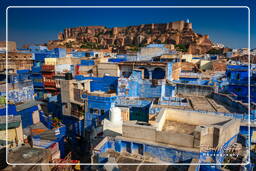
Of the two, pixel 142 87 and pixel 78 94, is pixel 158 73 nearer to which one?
pixel 142 87

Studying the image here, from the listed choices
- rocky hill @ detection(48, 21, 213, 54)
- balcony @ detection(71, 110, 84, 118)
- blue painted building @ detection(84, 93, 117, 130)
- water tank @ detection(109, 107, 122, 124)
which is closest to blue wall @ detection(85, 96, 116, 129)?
blue painted building @ detection(84, 93, 117, 130)

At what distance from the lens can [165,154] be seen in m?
5.04

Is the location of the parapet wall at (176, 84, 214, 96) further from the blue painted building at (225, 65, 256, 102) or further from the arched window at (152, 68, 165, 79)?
the blue painted building at (225, 65, 256, 102)

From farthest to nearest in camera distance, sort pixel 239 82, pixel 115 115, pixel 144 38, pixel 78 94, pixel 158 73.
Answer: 1. pixel 144 38
2. pixel 239 82
3. pixel 158 73
4. pixel 78 94
5. pixel 115 115

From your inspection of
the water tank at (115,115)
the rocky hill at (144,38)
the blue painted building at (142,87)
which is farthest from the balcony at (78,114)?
the rocky hill at (144,38)

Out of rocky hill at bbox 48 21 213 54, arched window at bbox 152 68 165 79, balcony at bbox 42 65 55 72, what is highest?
rocky hill at bbox 48 21 213 54

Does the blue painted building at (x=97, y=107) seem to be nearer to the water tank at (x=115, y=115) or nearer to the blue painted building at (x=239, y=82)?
the water tank at (x=115, y=115)


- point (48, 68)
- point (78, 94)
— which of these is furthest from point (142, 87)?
point (48, 68)

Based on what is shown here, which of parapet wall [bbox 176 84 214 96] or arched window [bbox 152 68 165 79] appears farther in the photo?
arched window [bbox 152 68 165 79]

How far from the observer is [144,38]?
63781 millimetres

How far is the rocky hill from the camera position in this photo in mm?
53463

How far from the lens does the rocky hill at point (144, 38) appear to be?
53463 millimetres

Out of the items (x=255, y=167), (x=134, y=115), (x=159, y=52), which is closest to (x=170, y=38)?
(x=159, y=52)

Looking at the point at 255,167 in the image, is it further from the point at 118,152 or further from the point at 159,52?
the point at 159,52
